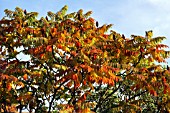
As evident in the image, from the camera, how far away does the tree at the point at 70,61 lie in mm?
15766

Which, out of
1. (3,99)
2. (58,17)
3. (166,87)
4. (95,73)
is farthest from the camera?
(58,17)

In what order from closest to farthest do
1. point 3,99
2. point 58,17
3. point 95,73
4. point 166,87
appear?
point 95,73, point 166,87, point 3,99, point 58,17

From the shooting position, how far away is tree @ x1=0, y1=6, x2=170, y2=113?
15.8m

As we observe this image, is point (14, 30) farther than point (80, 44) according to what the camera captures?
Yes

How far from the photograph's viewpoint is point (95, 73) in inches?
595

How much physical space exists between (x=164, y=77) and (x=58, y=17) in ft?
23.2

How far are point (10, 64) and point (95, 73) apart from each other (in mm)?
5019

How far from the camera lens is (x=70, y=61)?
15953 millimetres

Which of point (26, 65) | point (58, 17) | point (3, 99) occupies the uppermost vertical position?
point (58, 17)

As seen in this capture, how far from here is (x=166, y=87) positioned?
17109 millimetres

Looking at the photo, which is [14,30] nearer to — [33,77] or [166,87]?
[33,77]

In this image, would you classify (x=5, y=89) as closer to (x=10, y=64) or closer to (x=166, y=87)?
(x=10, y=64)

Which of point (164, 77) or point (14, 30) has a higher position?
point (14, 30)

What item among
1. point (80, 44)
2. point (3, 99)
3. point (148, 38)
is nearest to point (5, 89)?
point (3, 99)
